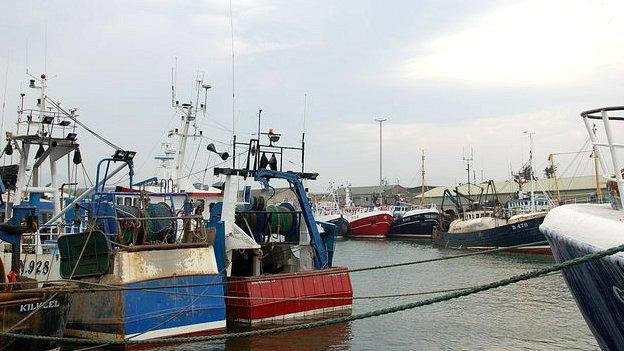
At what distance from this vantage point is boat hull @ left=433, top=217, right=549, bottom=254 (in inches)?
1515

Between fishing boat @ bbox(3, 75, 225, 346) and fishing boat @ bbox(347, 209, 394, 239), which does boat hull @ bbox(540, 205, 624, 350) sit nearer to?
fishing boat @ bbox(3, 75, 225, 346)

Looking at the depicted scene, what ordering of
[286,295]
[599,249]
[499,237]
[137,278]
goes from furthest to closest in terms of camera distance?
[499,237] → [286,295] → [137,278] → [599,249]

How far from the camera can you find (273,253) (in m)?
18.7

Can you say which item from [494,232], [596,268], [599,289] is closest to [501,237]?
[494,232]

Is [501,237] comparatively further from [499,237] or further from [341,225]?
→ [341,225]

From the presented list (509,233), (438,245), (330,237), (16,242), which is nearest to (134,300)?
(16,242)

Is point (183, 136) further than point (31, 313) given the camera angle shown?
Yes

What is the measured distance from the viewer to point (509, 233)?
40375mm

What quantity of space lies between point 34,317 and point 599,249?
7.92m

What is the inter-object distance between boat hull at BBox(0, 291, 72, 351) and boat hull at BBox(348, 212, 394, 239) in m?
51.5

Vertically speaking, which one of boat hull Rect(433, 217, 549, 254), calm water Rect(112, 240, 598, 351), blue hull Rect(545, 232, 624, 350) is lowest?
calm water Rect(112, 240, 598, 351)

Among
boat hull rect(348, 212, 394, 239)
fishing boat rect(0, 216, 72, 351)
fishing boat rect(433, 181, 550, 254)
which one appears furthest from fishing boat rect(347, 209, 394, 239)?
fishing boat rect(0, 216, 72, 351)

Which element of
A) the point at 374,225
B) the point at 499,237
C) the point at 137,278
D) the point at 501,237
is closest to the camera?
the point at 137,278

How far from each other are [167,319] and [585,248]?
8.95 metres
